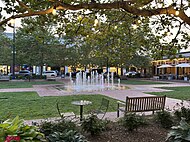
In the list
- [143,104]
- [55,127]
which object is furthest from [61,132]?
[143,104]

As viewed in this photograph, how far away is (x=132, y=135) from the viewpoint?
520 centimetres

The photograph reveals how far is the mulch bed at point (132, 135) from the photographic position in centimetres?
491

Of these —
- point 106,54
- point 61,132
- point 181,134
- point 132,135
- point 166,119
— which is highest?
point 106,54

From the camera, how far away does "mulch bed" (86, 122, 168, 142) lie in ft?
16.1

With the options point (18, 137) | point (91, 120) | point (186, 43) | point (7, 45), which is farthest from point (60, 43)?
point (18, 137)

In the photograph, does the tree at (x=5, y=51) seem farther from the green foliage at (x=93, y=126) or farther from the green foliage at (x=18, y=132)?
the green foliage at (x=18, y=132)

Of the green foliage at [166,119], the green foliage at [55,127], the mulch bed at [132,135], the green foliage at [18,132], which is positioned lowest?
the mulch bed at [132,135]

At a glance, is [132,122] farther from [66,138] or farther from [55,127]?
[66,138]

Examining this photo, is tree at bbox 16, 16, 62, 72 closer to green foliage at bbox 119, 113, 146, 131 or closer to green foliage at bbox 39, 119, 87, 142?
green foliage at bbox 119, 113, 146, 131

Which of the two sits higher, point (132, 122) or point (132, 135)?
point (132, 122)

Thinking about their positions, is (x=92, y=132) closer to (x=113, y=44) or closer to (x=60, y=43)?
(x=113, y=44)

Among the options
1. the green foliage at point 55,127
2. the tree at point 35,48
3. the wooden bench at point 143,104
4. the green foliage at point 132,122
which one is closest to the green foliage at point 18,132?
the green foliage at point 55,127

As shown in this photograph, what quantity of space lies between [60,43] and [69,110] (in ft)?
77.0

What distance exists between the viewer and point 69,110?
28.6ft
